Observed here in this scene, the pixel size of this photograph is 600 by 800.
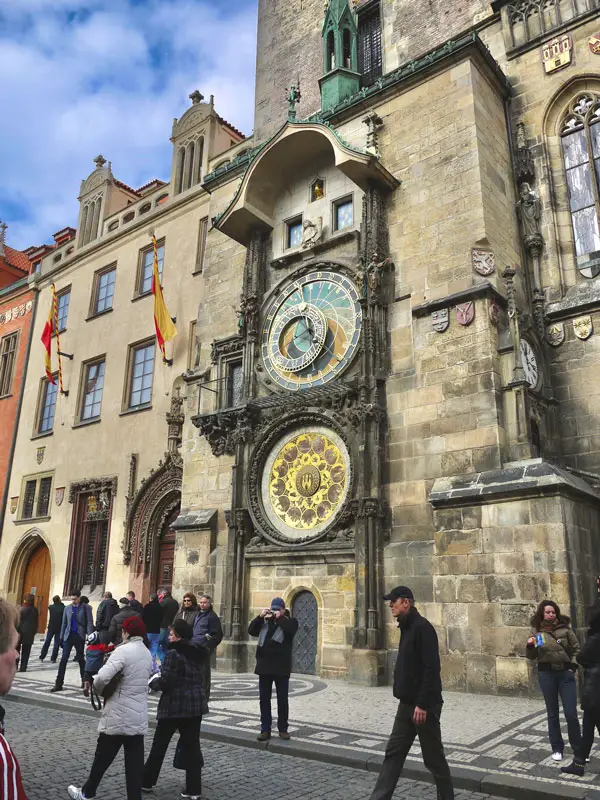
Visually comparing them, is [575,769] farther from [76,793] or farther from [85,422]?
[85,422]

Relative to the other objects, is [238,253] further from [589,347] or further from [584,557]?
[584,557]

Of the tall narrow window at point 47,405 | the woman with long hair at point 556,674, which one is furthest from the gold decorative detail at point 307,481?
the tall narrow window at point 47,405

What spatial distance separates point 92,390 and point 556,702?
68.0 ft

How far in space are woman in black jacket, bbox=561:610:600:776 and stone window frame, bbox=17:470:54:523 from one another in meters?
21.3

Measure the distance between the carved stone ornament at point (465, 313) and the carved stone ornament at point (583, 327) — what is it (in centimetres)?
252

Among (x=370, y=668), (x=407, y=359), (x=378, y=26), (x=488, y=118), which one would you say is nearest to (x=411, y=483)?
(x=407, y=359)

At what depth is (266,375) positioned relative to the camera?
51.1 ft

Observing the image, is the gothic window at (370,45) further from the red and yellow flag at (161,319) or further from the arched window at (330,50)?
the red and yellow flag at (161,319)

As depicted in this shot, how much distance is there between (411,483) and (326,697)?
161 inches

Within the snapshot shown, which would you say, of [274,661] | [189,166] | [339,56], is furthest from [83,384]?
[274,661]

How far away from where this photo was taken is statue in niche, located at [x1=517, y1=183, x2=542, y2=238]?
14.7 m

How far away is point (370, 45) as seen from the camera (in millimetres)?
20047

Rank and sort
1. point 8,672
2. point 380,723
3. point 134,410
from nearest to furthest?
point 8,672, point 380,723, point 134,410

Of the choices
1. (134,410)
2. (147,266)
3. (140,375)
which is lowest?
(134,410)
